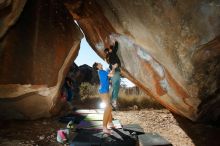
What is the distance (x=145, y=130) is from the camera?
7602 mm

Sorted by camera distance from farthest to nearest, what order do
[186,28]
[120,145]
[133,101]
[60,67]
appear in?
[133,101] → [60,67] → [186,28] → [120,145]

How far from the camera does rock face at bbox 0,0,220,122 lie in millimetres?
6285

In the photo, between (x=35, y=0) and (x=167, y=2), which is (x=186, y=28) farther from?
(x=35, y=0)

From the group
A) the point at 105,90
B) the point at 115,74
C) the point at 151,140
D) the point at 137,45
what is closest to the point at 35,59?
the point at 115,74

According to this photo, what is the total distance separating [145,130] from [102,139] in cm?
186

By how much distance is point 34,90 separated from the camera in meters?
8.03

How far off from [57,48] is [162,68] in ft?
10.2

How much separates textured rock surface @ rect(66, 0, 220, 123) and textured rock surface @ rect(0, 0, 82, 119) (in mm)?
846

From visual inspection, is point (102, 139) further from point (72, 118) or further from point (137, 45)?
point (137, 45)

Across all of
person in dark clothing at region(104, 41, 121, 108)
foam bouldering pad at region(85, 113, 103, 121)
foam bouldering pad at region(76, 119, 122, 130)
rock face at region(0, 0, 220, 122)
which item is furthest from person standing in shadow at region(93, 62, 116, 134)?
foam bouldering pad at region(85, 113, 103, 121)

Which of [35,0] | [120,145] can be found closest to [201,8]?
[120,145]

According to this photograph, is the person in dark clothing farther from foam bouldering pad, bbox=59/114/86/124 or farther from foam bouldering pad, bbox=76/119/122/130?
foam bouldering pad, bbox=59/114/86/124

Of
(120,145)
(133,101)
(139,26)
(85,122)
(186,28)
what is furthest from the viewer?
(133,101)

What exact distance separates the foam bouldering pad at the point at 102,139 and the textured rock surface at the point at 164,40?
6.26ft
